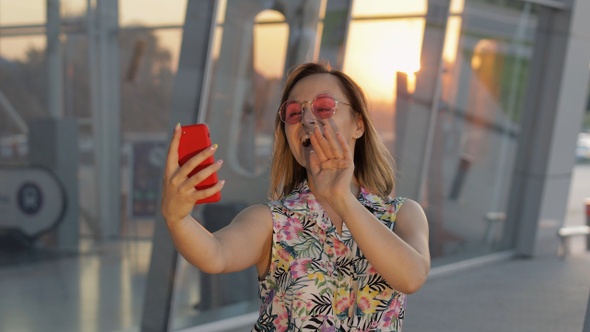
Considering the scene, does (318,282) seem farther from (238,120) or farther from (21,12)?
(238,120)

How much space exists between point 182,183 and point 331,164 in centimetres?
37

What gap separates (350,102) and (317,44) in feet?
16.5

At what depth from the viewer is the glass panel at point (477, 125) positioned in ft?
31.9

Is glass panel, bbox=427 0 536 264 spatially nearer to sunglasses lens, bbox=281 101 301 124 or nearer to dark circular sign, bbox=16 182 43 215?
dark circular sign, bbox=16 182 43 215

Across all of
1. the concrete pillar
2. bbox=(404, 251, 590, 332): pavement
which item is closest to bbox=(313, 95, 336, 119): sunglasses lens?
bbox=(404, 251, 590, 332): pavement

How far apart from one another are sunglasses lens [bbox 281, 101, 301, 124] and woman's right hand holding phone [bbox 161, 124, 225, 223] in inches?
15.5

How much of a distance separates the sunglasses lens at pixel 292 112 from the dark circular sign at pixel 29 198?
312 centimetres

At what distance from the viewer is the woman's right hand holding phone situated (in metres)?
1.84

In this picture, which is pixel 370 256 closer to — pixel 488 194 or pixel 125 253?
pixel 125 253

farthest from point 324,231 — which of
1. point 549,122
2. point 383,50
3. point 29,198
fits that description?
point 549,122

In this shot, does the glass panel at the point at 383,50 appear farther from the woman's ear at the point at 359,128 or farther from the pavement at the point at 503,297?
the woman's ear at the point at 359,128

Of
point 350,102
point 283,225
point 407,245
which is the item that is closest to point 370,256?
point 407,245

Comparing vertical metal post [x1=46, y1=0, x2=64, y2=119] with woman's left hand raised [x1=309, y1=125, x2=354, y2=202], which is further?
vertical metal post [x1=46, y1=0, x2=64, y2=119]

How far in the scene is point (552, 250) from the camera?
10.9 meters
